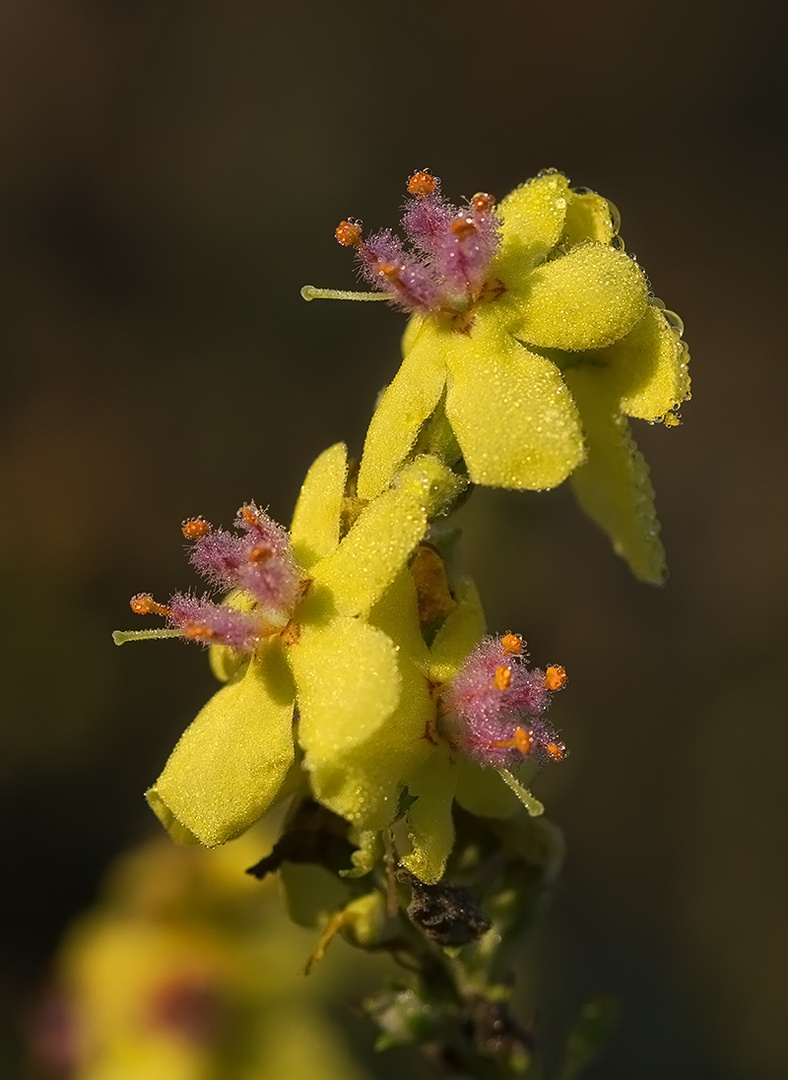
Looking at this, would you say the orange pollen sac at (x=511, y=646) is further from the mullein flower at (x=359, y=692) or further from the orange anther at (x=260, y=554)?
the orange anther at (x=260, y=554)

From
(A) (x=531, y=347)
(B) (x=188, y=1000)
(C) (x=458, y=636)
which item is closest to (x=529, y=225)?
(A) (x=531, y=347)

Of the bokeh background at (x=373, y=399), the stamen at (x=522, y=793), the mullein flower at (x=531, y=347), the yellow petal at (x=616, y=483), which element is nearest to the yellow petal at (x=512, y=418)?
the mullein flower at (x=531, y=347)

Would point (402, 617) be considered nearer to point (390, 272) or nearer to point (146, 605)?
point (146, 605)

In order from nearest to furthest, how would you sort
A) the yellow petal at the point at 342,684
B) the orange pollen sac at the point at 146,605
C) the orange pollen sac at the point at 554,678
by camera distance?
the yellow petal at the point at 342,684
the orange pollen sac at the point at 554,678
the orange pollen sac at the point at 146,605

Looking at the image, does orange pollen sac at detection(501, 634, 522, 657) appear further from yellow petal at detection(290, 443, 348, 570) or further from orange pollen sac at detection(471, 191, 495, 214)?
orange pollen sac at detection(471, 191, 495, 214)

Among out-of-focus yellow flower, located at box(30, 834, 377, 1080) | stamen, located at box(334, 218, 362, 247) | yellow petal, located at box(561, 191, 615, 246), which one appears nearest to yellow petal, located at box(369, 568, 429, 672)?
stamen, located at box(334, 218, 362, 247)

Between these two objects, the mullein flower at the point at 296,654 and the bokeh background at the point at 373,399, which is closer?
the mullein flower at the point at 296,654

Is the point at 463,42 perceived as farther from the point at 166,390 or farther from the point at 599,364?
the point at 599,364
